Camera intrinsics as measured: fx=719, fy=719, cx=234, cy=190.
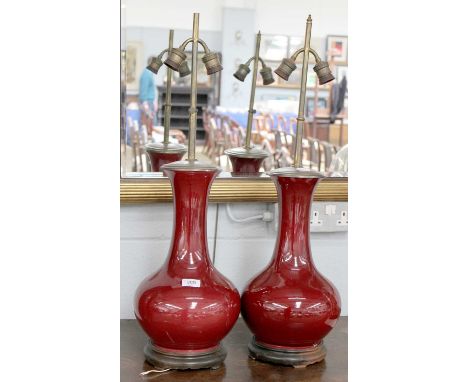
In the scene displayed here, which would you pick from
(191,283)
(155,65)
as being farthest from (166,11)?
(191,283)

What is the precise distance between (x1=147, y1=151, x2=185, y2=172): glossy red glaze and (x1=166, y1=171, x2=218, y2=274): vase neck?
30cm

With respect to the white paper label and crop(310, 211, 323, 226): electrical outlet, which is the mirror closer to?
crop(310, 211, 323, 226): electrical outlet

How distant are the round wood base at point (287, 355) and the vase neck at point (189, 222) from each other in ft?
0.61

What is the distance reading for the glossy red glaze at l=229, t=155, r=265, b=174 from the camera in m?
1.50

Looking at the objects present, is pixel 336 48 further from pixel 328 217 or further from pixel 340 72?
pixel 328 217

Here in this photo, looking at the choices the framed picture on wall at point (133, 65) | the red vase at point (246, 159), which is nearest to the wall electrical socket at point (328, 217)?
the red vase at point (246, 159)

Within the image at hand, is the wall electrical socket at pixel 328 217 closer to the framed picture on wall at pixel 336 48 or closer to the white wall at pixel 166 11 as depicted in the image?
the framed picture on wall at pixel 336 48

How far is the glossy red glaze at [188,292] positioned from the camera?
1113 mm

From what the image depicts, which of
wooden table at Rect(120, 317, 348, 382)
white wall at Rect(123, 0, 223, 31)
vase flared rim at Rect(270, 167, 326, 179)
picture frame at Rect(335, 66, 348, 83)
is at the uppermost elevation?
white wall at Rect(123, 0, 223, 31)

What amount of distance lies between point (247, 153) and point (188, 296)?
19.8 inches

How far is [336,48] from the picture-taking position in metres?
1.67

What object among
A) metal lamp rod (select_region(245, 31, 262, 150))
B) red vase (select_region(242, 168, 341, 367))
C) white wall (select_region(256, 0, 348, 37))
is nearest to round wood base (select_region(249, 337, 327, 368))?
red vase (select_region(242, 168, 341, 367))
